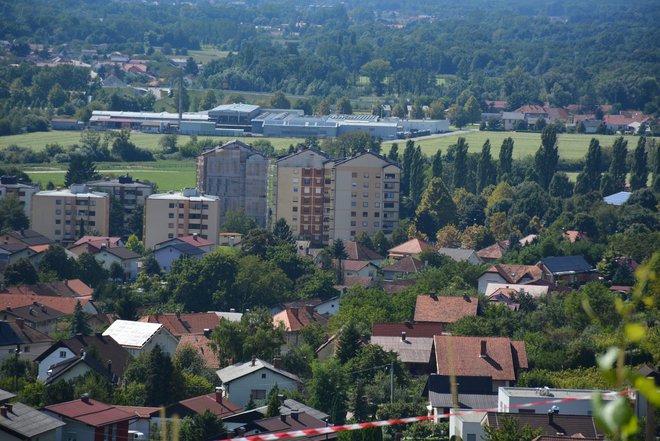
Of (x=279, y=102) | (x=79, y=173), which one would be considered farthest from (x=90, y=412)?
(x=279, y=102)

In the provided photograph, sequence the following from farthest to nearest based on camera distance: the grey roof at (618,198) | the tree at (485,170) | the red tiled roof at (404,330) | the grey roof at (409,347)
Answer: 1. the tree at (485,170)
2. the grey roof at (618,198)
3. the red tiled roof at (404,330)
4. the grey roof at (409,347)

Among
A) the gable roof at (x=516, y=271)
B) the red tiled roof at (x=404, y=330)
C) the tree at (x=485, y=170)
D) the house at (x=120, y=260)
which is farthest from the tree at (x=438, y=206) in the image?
the red tiled roof at (x=404, y=330)

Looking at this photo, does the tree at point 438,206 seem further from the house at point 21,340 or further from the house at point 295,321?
the house at point 21,340

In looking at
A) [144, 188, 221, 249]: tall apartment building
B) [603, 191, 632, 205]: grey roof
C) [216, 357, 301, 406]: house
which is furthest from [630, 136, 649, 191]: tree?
[216, 357, 301, 406]: house

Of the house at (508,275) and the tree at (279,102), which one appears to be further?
the tree at (279,102)

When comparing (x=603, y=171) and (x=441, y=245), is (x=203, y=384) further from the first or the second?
(x=603, y=171)

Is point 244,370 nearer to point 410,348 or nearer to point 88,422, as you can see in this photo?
point 410,348

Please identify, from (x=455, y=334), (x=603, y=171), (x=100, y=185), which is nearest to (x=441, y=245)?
(x=100, y=185)
